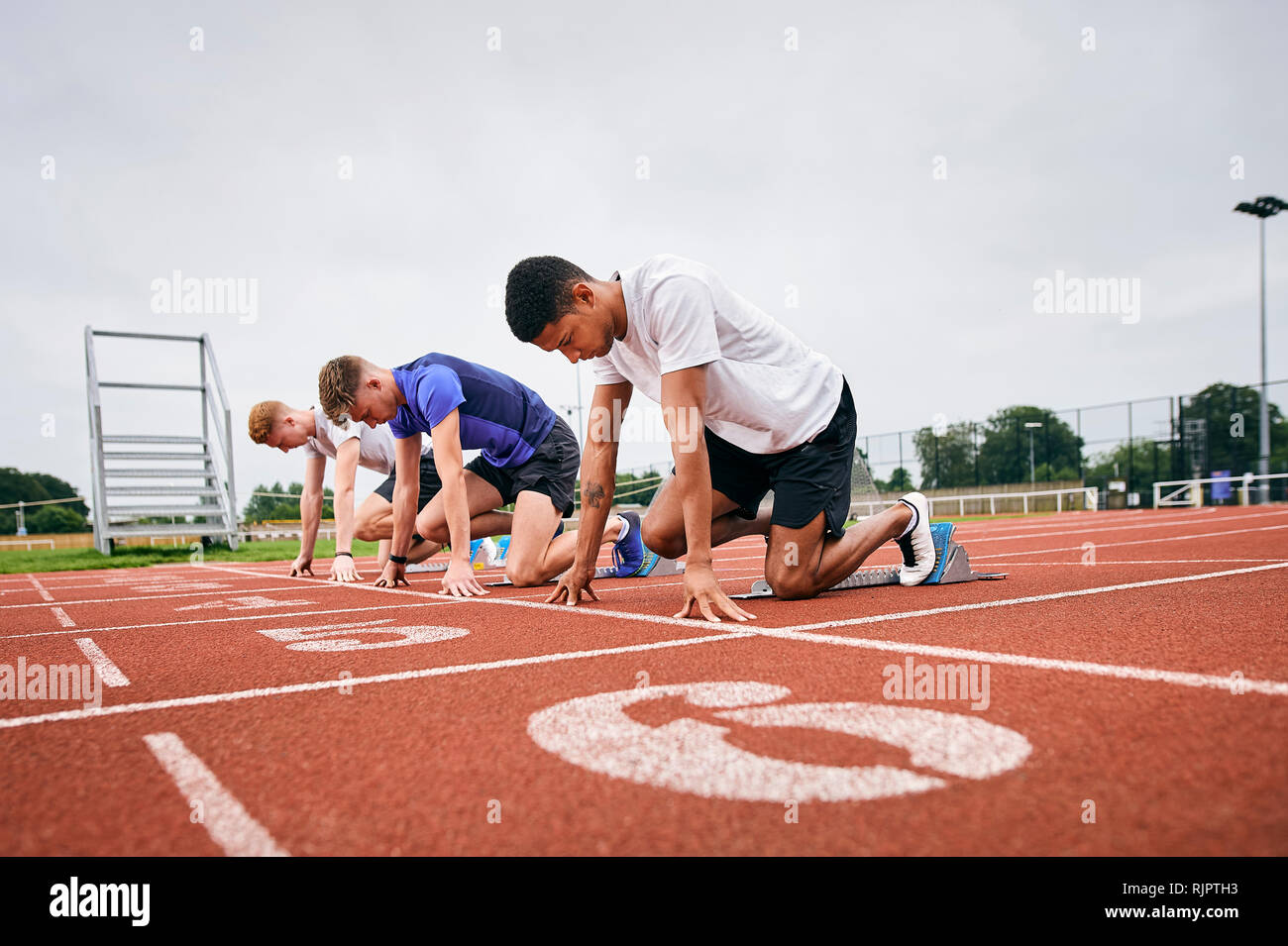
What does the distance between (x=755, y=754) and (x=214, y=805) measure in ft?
2.95

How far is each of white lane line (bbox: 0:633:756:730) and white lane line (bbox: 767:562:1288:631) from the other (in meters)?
0.39

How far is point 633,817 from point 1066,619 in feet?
7.64

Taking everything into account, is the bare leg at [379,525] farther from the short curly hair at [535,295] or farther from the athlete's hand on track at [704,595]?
the athlete's hand on track at [704,595]

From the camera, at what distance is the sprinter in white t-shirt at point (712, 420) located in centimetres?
331

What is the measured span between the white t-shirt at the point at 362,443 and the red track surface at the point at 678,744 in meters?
3.75

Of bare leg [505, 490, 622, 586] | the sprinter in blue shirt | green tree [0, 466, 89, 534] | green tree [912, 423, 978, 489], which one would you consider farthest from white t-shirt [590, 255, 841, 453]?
green tree [0, 466, 89, 534]

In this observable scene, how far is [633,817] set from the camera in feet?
4.03

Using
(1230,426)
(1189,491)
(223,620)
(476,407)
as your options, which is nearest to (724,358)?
(476,407)

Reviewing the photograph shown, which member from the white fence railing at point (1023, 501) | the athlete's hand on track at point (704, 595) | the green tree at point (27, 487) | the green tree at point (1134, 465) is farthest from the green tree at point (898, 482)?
the green tree at point (27, 487)

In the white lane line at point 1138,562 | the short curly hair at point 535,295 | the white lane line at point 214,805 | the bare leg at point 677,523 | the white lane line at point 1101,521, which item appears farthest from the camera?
the white lane line at point 1101,521

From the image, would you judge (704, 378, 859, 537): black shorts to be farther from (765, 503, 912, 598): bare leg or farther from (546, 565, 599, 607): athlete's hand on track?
(546, 565, 599, 607): athlete's hand on track

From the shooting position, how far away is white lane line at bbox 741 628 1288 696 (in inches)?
74.2

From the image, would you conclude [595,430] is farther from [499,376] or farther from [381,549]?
[381,549]

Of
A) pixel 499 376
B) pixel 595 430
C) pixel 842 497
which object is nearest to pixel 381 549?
pixel 499 376
